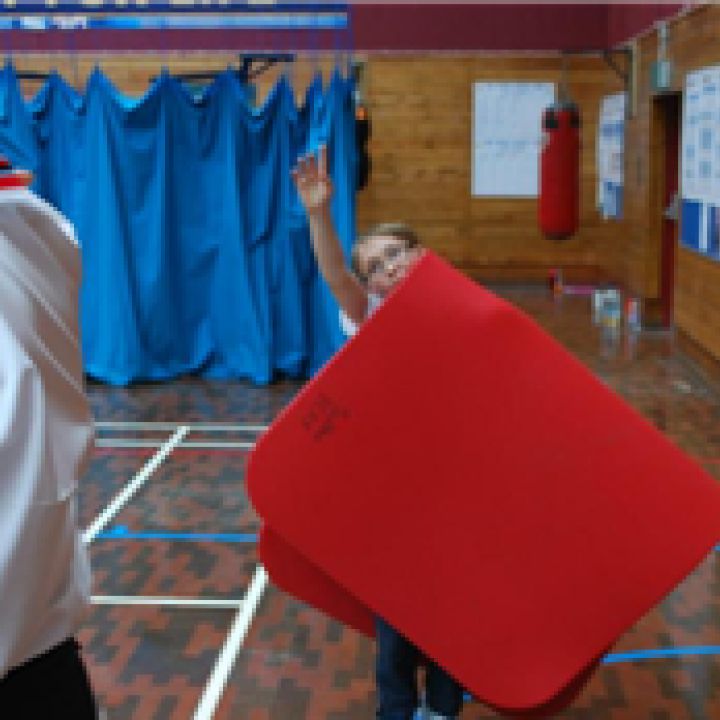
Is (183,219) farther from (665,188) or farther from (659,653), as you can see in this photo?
(659,653)

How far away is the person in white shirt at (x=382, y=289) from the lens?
2145mm

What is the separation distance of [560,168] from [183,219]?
11.8ft

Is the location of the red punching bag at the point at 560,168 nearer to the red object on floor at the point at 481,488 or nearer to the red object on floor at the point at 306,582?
the red object on floor at the point at 306,582

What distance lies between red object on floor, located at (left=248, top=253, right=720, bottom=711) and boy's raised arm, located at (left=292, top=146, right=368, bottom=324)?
22.7 inches

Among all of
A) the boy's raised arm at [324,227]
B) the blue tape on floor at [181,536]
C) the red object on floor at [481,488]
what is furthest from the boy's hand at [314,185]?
the blue tape on floor at [181,536]

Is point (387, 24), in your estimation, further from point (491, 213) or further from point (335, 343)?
point (335, 343)

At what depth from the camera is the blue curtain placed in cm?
636

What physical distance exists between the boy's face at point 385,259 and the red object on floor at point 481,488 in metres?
0.44

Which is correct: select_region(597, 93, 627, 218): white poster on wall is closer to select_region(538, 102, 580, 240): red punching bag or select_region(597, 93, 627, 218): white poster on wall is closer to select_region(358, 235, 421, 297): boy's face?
select_region(538, 102, 580, 240): red punching bag

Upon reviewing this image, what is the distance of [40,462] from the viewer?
1114mm

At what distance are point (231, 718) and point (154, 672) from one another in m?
0.34

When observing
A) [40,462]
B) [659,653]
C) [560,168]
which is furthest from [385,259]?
[560,168]

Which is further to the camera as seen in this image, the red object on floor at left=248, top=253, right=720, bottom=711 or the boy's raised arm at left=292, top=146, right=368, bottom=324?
the boy's raised arm at left=292, top=146, right=368, bottom=324

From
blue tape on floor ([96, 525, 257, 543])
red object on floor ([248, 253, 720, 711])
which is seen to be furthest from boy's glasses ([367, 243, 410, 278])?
blue tape on floor ([96, 525, 257, 543])
